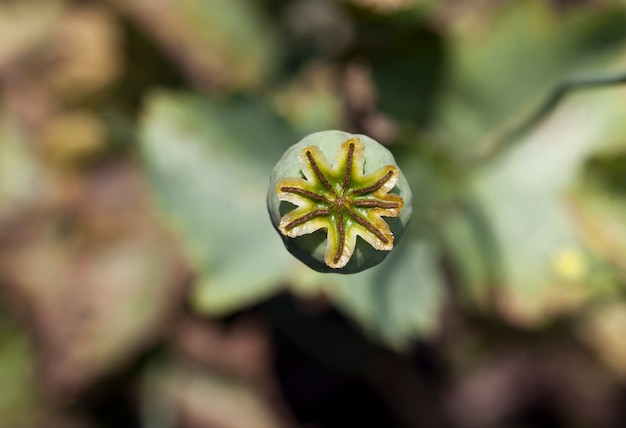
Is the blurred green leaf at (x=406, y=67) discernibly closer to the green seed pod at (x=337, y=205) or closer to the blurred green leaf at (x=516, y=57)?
the blurred green leaf at (x=516, y=57)

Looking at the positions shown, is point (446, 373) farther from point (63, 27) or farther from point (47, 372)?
point (63, 27)

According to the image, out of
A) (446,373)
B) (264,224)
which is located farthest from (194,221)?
(446,373)

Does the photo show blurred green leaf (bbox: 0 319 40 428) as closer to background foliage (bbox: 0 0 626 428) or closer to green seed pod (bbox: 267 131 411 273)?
background foliage (bbox: 0 0 626 428)

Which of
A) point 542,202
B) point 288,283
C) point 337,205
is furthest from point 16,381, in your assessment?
point 337,205

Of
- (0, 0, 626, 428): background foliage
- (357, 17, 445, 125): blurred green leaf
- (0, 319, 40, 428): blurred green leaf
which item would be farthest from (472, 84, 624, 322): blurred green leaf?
(0, 319, 40, 428): blurred green leaf

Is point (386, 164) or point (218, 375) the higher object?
point (218, 375)

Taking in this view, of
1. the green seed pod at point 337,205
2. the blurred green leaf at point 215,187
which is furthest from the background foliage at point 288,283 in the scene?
the green seed pod at point 337,205

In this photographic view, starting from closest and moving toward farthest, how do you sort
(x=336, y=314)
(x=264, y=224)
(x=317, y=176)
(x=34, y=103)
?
1. (x=317, y=176)
2. (x=264, y=224)
3. (x=336, y=314)
4. (x=34, y=103)

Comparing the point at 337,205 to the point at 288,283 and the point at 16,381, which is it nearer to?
the point at 288,283
